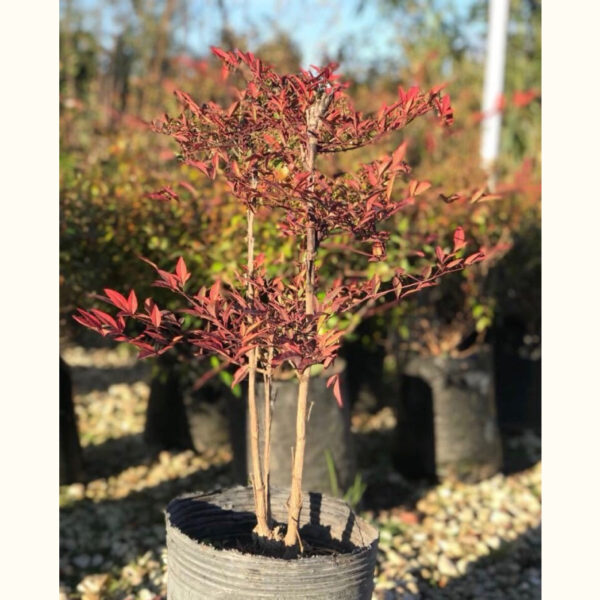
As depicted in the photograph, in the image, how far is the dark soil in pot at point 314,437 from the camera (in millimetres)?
3381

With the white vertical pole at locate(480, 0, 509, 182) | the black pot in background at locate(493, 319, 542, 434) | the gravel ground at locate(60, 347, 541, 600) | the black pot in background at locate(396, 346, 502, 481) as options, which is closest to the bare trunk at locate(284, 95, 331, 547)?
the gravel ground at locate(60, 347, 541, 600)

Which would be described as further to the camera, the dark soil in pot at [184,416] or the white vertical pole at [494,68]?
the white vertical pole at [494,68]

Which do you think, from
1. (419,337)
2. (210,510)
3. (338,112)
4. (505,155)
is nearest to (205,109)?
(338,112)

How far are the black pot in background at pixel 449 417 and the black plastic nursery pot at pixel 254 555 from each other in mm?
1984

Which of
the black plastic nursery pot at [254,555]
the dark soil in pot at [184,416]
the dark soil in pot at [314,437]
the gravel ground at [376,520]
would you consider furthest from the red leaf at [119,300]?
the dark soil in pot at [184,416]

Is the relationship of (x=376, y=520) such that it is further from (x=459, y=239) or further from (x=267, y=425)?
(x=459, y=239)

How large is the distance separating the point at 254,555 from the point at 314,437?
1.53 metres

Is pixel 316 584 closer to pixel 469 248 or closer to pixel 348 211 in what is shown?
pixel 348 211

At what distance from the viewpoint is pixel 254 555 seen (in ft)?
6.16

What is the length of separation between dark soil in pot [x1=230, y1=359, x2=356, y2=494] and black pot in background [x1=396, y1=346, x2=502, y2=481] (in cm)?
79

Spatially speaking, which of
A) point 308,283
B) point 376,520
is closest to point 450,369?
point 376,520

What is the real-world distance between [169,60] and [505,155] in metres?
4.13

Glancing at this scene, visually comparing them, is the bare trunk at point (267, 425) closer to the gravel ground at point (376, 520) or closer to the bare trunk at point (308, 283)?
the bare trunk at point (308, 283)

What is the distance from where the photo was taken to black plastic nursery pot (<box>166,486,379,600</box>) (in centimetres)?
185
